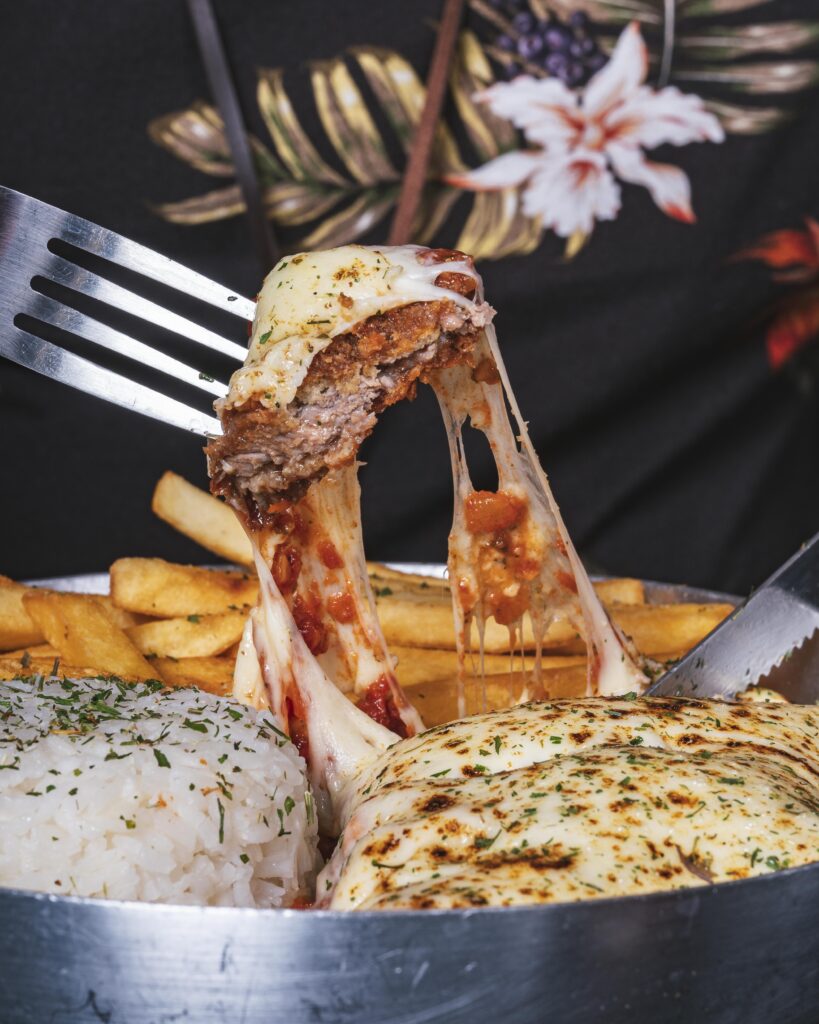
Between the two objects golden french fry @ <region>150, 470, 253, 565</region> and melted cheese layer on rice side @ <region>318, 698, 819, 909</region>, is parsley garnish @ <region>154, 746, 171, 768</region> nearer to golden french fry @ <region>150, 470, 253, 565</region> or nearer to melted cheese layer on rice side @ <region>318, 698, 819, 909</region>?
melted cheese layer on rice side @ <region>318, 698, 819, 909</region>

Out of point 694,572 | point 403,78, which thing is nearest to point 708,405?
point 694,572

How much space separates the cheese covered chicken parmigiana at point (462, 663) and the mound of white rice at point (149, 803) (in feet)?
0.53

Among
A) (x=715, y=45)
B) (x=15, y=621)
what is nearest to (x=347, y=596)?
(x=15, y=621)

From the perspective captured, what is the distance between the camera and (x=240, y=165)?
400 centimetres

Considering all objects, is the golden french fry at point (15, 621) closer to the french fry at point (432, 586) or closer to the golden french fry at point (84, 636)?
the golden french fry at point (84, 636)

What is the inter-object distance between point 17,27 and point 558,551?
114 inches

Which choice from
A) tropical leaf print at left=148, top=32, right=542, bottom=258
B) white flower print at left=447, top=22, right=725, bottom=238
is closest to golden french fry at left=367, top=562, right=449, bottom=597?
tropical leaf print at left=148, top=32, right=542, bottom=258

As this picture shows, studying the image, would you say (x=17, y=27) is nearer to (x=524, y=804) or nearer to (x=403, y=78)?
(x=403, y=78)

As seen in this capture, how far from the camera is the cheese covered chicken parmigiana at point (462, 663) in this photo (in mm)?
1681

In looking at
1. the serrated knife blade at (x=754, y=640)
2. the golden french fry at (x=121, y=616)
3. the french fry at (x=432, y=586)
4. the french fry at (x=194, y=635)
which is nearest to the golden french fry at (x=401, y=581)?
the french fry at (x=432, y=586)

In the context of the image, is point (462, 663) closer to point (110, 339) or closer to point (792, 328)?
point (110, 339)

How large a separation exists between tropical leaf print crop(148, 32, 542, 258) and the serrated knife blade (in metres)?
2.15

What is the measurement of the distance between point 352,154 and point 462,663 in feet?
7.59

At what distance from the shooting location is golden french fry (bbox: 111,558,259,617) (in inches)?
112
